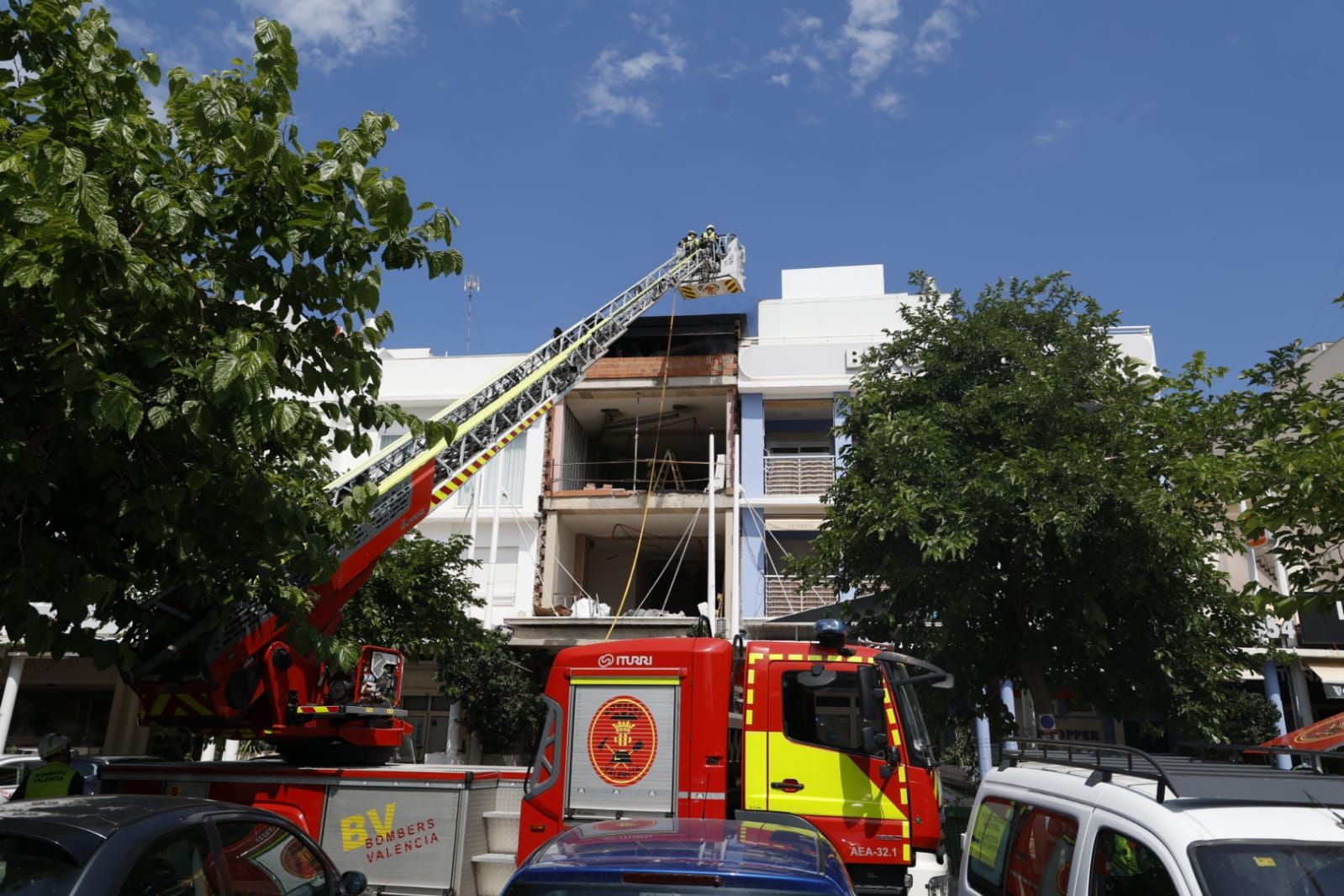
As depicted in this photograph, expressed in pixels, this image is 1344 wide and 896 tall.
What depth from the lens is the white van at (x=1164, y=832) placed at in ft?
11.9

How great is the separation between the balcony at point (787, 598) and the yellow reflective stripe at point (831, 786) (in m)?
13.6

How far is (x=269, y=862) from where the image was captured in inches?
201

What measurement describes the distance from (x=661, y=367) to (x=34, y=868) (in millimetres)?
20349

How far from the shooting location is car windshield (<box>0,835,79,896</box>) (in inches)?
153

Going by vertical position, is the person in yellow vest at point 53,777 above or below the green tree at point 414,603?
below

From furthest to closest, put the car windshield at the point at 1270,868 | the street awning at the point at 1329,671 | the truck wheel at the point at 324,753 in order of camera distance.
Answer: the street awning at the point at 1329,671
the truck wheel at the point at 324,753
the car windshield at the point at 1270,868

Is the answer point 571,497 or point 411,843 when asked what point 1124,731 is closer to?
point 571,497

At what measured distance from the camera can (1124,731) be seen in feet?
70.0

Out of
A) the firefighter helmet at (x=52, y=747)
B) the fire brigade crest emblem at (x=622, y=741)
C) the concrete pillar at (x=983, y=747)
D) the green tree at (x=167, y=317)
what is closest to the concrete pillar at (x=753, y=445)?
the concrete pillar at (x=983, y=747)

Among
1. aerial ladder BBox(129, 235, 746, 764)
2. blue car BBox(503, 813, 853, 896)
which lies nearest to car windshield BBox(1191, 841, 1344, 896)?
blue car BBox(503, 813, 853, 896)

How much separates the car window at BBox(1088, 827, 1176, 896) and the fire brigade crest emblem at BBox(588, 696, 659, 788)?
170 inches

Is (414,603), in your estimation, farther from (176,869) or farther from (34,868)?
(34,868)

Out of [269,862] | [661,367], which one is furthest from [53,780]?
[661,367]

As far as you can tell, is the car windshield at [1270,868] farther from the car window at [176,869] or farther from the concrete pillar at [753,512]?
the concrete pillar at [753,512]
